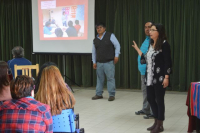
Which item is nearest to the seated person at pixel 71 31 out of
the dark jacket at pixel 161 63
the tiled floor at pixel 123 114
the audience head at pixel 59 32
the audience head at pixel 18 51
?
the audience head at pixel 59 32

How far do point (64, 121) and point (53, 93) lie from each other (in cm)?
25

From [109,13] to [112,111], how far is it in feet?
9.28

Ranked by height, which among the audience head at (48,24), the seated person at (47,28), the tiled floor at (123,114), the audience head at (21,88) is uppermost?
the audience head at (48,24)

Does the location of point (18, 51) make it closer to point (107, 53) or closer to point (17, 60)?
point (17, 60)

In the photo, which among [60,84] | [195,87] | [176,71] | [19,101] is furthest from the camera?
[176,71]

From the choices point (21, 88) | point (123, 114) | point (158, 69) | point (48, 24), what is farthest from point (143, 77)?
point (48, 24)

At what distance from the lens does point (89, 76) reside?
719 cm

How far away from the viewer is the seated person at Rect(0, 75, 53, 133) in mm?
1941

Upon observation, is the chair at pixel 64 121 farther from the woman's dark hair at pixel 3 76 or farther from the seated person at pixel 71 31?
the seated person at pixel 71 31

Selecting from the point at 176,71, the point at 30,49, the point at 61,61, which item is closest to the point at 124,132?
the point at 176,71

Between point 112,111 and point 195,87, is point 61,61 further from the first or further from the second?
point 195,87

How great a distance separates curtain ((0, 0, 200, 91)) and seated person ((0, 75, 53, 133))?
4.74 metres

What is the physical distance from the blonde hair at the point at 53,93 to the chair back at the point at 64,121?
0.05 meters

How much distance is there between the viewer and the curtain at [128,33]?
20.2 ft
